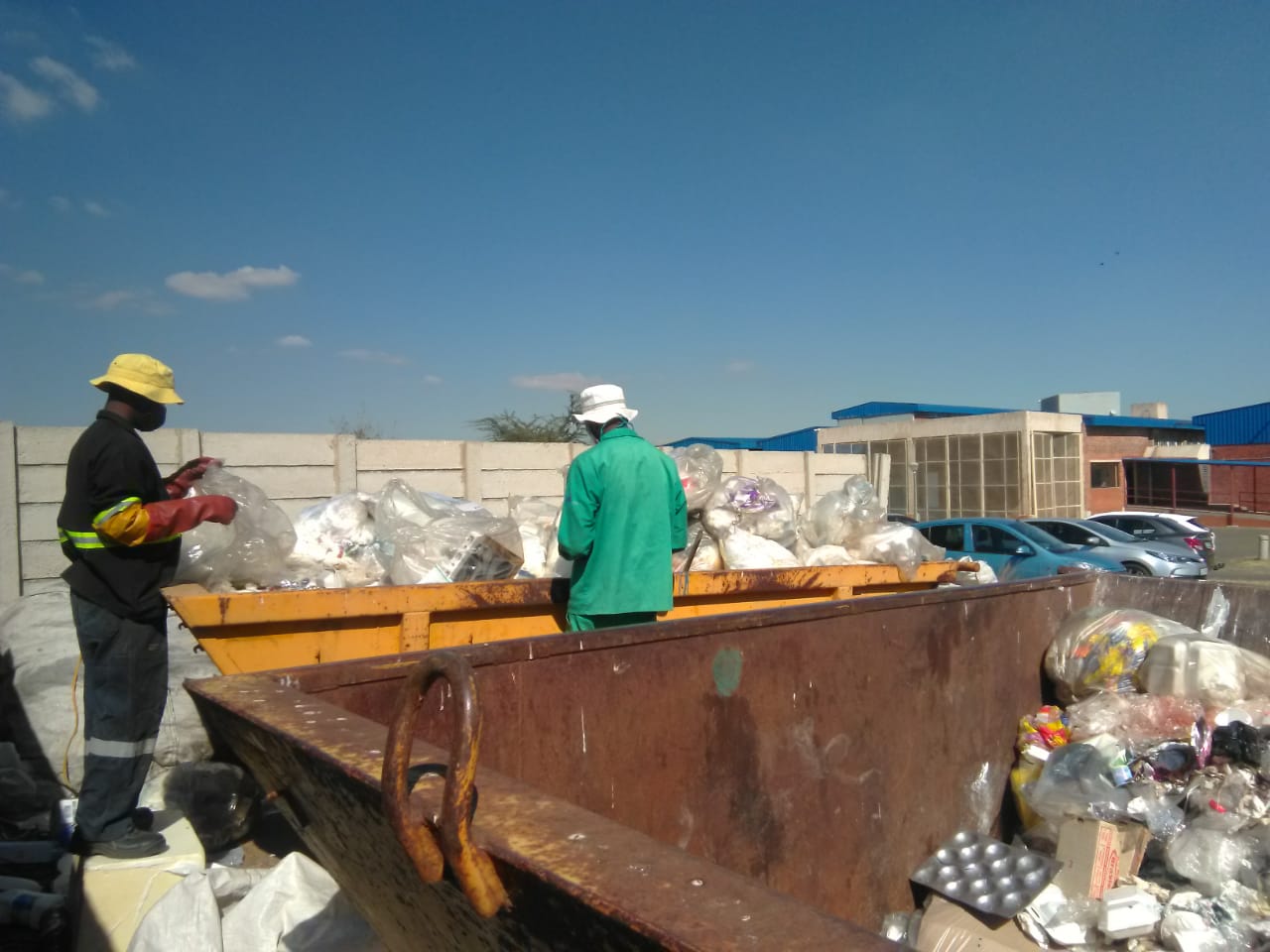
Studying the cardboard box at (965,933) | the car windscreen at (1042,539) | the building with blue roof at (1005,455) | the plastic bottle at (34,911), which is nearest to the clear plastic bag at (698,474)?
the cardboard box at (965,933)

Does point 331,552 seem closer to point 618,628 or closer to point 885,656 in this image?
point 618,628

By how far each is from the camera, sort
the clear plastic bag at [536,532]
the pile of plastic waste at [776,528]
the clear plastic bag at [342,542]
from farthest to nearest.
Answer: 1. the pile of plastic waste at [776,528]
2. the clear plastic bag at [536,532]
3. the clear plastic bag at [342,542]

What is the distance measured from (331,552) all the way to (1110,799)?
3242 millimetres

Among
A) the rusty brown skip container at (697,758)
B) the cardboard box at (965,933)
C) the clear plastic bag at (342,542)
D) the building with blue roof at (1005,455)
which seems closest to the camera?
the rusty brown skip container at (697,758)

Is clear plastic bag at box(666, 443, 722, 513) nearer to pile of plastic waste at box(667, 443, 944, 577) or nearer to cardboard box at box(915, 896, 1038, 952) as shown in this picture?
pile of plastic waste at box(667, 443, 944, 577)

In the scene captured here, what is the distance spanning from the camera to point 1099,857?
2.74 meters

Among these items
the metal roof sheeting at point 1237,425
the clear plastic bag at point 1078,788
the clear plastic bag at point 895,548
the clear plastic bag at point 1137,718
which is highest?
the metal roof sheeting at point 1237,425

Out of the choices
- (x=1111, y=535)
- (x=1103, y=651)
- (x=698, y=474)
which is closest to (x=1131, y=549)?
(x=1111, y=535)

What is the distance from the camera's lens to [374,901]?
1.48 metres

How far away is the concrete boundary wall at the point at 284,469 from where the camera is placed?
595 centimetres

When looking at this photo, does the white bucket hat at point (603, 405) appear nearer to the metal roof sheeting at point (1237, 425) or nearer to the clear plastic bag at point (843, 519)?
the clear plastic bag at point (843, 519)

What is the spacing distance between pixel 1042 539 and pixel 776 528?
320 inches

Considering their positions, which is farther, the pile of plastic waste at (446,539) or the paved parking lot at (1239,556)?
the paved parking lot at (1239,556)

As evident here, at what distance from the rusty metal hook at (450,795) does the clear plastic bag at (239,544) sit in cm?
282
